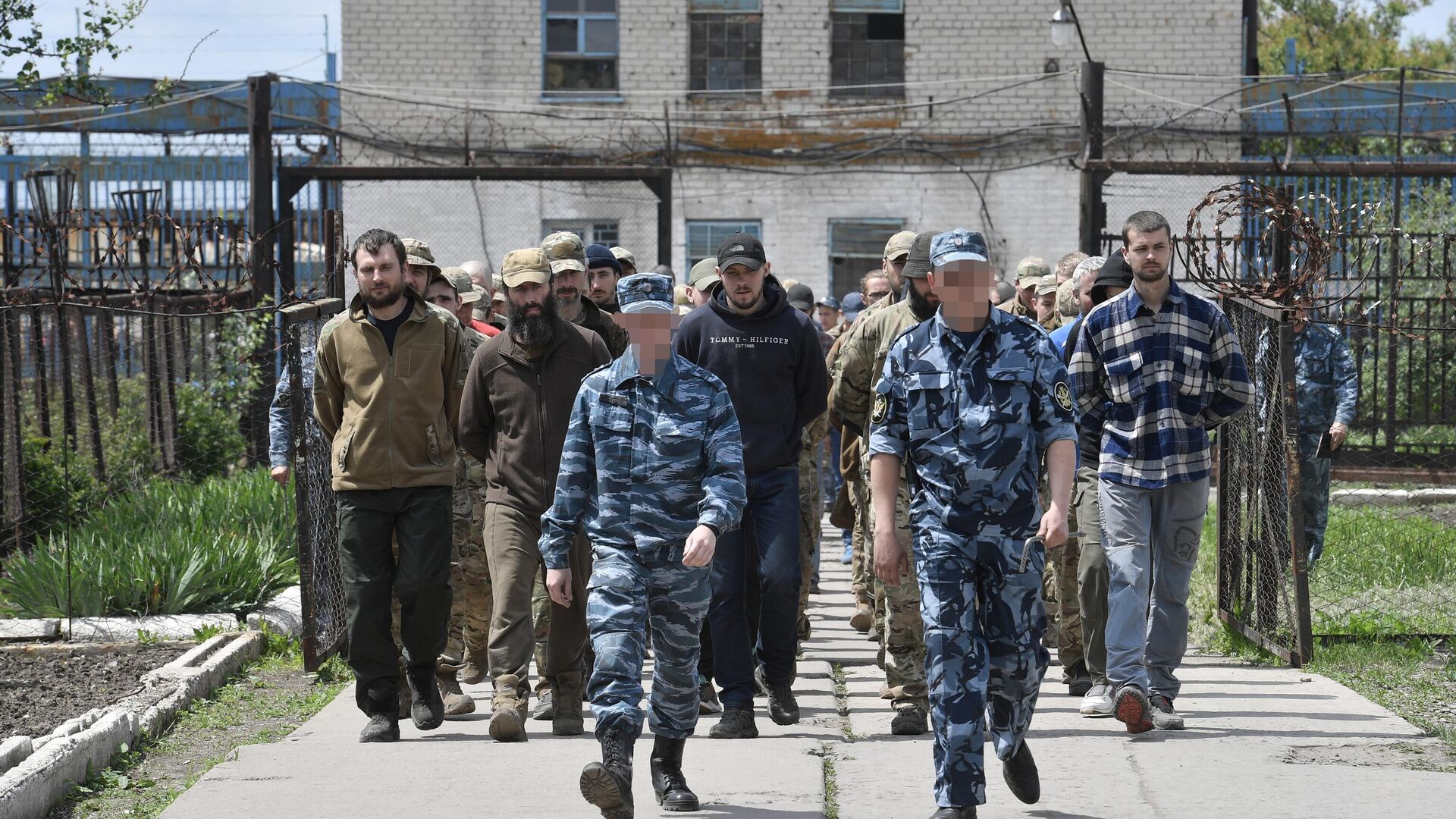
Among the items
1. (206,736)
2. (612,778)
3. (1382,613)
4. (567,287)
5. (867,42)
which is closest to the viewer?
(612,778)

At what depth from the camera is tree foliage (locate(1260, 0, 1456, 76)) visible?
40344 mm

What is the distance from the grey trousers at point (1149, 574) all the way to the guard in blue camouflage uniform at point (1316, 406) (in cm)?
349

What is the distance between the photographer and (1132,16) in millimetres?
22703

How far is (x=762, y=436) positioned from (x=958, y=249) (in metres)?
1.88

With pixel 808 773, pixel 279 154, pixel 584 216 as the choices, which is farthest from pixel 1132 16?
pixel 808 773

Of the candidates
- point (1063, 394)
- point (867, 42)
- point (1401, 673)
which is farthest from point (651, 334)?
point (867, 42)

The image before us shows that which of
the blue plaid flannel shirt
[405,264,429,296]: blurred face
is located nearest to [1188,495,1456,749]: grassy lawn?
the blue plaid flannel shirt

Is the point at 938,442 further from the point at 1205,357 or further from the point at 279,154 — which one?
the point at 279,154

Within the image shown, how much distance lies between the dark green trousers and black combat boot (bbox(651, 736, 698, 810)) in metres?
1.62

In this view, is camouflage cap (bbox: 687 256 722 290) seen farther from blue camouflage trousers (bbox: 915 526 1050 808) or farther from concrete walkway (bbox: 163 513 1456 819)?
blue camouflage trousers (bbox: 915 526 1050 808)

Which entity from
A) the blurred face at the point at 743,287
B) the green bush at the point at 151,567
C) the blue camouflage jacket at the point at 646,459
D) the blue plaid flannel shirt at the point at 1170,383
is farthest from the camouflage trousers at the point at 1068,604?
the green bush at the point at 151,567

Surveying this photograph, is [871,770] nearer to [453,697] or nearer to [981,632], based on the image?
[981,632]

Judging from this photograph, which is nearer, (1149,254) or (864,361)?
(1149,254)

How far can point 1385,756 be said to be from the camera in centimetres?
648
